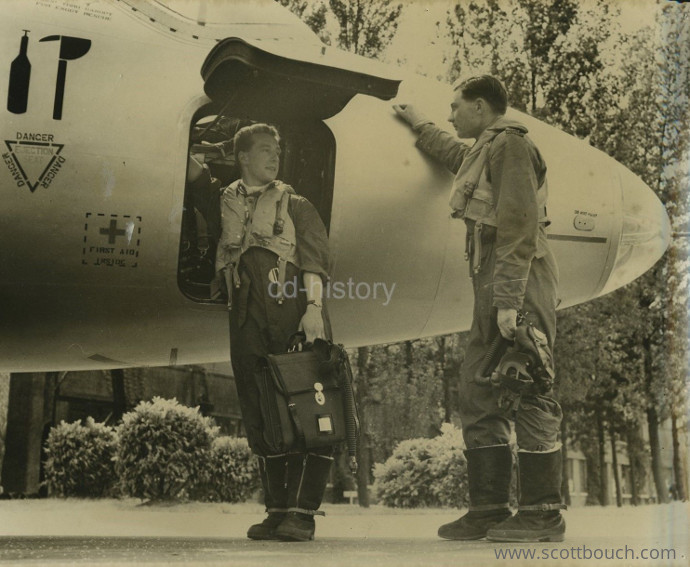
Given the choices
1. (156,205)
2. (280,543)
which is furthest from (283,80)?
(280,543)

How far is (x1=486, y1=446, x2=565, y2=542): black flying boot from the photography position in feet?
13.5

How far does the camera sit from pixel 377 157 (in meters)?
4.22

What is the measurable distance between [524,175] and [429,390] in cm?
124

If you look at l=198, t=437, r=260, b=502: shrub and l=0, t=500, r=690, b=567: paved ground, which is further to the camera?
l=198, t=437, r=260, b=502: shrub

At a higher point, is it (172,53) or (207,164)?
(172,53)

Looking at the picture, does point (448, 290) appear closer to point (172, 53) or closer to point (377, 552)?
point (377, 552)

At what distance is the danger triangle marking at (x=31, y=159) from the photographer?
3.84 m

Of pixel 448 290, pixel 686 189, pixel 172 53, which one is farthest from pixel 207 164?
pixel 686 189

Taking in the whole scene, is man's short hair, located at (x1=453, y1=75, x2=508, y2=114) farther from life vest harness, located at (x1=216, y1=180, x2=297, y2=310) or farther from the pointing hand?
life vest harness, located at (x1=216, y1=180, x2=297, y2=310)

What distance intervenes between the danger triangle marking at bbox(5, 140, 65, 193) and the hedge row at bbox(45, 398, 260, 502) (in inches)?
51.5

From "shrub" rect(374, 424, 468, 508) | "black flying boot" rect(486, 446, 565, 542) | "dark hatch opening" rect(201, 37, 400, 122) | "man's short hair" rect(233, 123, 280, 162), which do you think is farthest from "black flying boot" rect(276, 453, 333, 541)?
"dark hatch opening" rect(201, 37, 400, 122)

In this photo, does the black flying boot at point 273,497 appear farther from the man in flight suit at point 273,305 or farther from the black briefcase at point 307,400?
the black briefcase at point 307,400

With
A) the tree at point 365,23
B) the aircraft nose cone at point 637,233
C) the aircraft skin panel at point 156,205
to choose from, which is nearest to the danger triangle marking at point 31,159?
the aircraft skin panel at point 156,205

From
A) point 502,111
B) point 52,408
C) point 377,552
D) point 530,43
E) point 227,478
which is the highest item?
point 530,43
